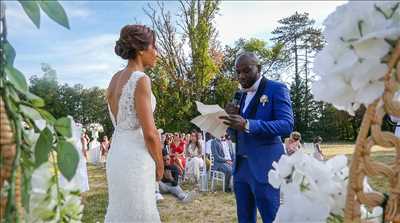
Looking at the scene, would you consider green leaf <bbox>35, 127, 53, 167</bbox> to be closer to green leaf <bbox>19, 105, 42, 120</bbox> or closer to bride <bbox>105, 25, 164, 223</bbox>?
green leaf <bbox>19, 105, 42, 120</bbox>

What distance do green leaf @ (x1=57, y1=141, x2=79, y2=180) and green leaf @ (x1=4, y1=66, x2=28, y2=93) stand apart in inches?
3.7

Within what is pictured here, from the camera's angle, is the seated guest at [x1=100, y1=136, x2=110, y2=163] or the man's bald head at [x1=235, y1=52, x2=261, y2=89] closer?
the man's bald head at [x1=235, y1=52, x2=261, y2=89]

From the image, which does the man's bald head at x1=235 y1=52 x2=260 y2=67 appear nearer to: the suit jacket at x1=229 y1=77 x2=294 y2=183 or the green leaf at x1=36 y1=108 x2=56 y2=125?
the suit jacket at x1=229 y1=77 x2=294 y2=183

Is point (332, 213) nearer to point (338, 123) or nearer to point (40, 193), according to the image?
point (40, 193)

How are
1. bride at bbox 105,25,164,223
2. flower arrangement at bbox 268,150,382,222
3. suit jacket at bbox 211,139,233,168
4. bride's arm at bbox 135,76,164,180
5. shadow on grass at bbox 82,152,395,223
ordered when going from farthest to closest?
suit jacket at bbox 211,139,233,168, shadow on grass at bbox 82,152,395,223, bride at bbox 105,25,164,223, bride's arm at bbox 135,76,164,180, flower arrangement at bbox 268,150,382,222

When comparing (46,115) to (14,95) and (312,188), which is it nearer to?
(14,95)

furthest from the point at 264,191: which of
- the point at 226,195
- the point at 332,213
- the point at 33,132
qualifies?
the point at 226,195

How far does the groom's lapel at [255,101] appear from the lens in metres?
3.09

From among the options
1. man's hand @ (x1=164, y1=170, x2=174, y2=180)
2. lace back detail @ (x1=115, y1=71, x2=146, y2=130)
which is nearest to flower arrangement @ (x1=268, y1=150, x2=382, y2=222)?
lace back detail @ (x1=115, y1=71, x2=146, y2=130)

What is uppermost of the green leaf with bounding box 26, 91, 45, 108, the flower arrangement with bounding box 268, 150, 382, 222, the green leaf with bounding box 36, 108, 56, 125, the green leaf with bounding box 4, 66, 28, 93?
the green leaf with bounding box 4, 66, 28, 93

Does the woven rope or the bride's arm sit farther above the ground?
the bride's arm

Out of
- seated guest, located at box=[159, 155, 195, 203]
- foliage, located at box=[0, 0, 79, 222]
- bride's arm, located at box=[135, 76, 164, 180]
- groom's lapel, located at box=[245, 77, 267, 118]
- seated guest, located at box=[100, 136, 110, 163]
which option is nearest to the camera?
foliage, located at box=[0, 0, 79, 222]

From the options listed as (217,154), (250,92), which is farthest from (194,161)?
(250,92)

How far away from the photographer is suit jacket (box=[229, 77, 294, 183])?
300cm
